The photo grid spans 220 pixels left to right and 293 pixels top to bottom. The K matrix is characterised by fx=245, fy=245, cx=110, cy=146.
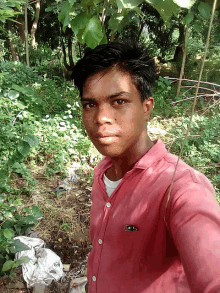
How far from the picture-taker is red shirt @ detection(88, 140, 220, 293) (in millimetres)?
703

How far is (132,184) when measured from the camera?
1.06m

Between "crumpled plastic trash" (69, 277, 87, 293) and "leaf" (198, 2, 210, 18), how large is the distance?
2577 millimetres

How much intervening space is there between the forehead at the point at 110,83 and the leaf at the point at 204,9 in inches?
14.4

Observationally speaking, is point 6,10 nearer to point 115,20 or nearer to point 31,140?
point 115,20

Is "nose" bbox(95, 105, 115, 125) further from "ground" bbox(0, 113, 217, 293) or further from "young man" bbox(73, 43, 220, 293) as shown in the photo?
"ground" bbox(0, 113, 217, 293)

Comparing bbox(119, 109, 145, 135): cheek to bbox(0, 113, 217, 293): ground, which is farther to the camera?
bbox(0, 113, 217, 293): ground

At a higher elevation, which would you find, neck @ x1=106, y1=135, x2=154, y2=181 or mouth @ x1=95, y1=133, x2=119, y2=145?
mouth @ x1=95, y1=133, x2=119, y2=145

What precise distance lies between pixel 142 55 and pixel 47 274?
2.36 m

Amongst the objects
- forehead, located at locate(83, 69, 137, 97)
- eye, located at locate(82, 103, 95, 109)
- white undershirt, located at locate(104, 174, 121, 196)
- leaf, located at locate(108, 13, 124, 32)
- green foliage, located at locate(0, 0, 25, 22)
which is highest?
green foliage, located at locate(0, 0, 25, 22)

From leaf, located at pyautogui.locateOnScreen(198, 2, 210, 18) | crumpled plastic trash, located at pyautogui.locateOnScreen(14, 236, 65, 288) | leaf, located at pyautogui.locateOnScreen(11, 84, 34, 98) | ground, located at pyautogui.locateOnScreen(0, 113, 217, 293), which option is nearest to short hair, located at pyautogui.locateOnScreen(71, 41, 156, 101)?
leaf, located at pyautogui.locateOnScreen(198, 2, 210, 18)

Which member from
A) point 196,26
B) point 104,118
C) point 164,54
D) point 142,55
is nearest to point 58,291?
point 104,118

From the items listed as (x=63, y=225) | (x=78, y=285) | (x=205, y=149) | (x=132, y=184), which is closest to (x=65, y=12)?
(x=132, y=184)

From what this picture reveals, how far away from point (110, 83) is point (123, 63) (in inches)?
5.0

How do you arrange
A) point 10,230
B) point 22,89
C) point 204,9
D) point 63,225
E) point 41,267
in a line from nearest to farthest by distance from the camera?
point 204,9 < point 10,230 < point 41,267 < point 22,89 < point 63,225
